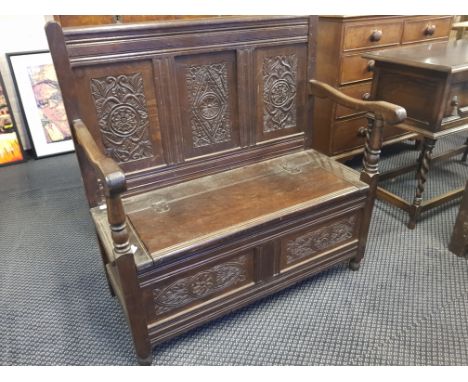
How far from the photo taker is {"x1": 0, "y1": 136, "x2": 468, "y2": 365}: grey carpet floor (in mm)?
1382

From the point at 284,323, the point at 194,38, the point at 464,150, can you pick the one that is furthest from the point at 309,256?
the point at 464,150

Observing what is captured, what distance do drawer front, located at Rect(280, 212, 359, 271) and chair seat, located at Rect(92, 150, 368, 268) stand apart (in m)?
0.13

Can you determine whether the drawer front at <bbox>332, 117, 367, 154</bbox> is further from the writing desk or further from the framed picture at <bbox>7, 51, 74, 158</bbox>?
the framed picture at <bbox>7, 51, 74, 158</bbox>

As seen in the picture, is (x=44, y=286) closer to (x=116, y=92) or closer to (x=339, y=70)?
(x=116, y=92)

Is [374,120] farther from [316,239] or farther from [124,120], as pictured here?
[124,120]

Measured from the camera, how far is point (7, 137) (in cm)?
289

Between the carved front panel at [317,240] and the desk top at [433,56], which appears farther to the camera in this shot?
the desk top at [433,56]

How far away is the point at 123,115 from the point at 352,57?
4.85ft

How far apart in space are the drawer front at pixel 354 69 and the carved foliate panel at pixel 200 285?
1433 mm

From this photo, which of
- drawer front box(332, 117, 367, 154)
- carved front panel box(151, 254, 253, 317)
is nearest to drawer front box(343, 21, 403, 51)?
drawer front box(332, 117, 367, 154)

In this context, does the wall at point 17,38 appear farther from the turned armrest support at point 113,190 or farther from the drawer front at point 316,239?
the drawer front at point 316,239

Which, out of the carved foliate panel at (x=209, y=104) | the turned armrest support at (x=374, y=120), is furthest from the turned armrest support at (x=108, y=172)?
the turned armrest support at (x=374, y=120)

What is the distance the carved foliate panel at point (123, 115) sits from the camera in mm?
1349

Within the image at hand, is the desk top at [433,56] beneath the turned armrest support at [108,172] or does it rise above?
above
